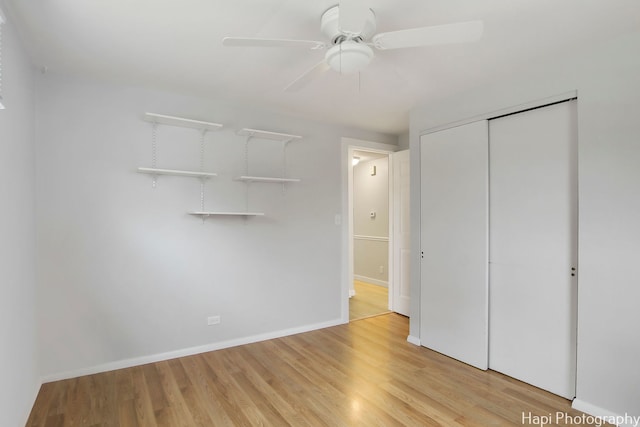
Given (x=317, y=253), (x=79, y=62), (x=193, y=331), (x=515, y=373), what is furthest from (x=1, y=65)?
(x=515, y=373)

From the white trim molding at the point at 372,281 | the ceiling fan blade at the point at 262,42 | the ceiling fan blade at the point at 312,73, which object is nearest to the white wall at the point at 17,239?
the ceiling fan blade at the point at 262,42

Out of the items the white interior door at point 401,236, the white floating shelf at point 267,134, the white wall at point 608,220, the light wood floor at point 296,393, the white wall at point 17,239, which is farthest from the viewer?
the white interior door at point 401,236

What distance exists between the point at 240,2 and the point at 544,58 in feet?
7.05

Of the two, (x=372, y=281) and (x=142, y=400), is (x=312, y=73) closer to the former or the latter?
(x=142, y=400)

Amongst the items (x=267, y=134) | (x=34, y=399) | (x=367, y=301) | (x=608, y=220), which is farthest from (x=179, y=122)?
(x=367, y=301)

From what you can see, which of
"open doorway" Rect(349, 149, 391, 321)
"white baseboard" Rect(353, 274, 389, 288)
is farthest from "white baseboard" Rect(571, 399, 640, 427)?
"white baseboard" Rect(353, 274, 389, 288)

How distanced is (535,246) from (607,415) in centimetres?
115

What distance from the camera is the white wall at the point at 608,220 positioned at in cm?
208

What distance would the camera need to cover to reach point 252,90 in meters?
3.04

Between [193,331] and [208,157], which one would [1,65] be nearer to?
[208,157]

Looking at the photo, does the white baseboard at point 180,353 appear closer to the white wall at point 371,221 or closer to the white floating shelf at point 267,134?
the white floating shelf at point 267,134

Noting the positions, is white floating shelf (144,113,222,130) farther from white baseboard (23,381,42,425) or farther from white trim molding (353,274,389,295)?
white trim molding (353,274,389,295)

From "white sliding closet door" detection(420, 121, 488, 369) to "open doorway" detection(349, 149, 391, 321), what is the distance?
7.56ft

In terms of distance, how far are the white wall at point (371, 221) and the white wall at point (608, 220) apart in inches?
150
